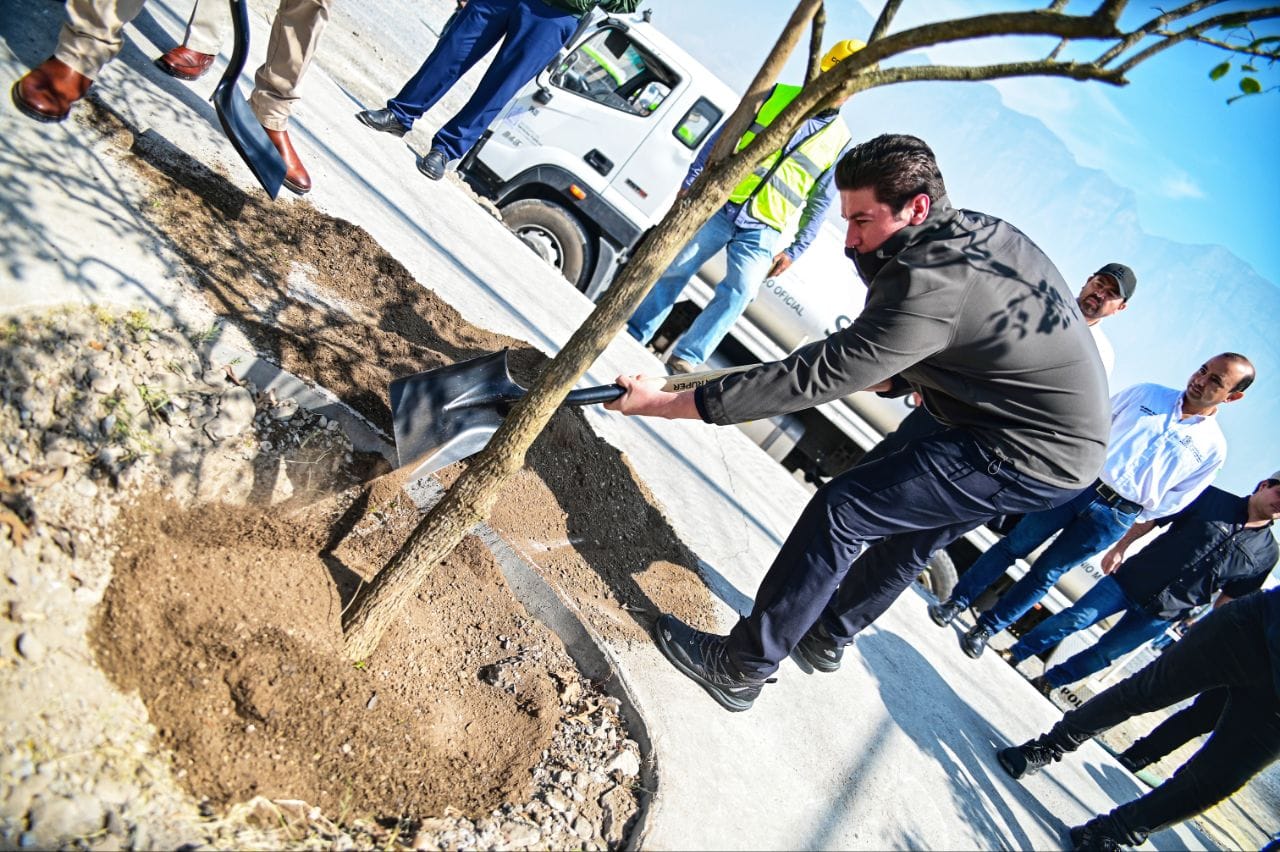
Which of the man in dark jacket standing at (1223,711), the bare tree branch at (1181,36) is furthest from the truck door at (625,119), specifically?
the bare tree branch at (1181,36)

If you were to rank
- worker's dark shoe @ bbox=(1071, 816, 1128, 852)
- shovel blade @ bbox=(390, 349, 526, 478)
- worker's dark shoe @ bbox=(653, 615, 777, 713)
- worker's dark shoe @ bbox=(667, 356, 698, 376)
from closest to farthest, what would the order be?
shovel blade @ bbox=(390, 349, 526, 478) < worker's dark shoe @ bbox=(653, 615, 777, 713) < worker's dark shoe @ bbox=(1071, 816, 1128, 852) < worker's dark shoe @ bbox=(667, 356, 698, 376)

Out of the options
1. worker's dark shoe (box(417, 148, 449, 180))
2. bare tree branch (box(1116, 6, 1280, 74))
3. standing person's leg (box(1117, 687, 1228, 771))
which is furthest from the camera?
worker's dark shoe (box(417, 148, 449, 180))

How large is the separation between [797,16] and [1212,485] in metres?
4.10

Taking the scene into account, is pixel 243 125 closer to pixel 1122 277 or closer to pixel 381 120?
pixel 381 120

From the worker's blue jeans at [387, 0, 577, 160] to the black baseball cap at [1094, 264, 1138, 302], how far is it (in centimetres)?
349

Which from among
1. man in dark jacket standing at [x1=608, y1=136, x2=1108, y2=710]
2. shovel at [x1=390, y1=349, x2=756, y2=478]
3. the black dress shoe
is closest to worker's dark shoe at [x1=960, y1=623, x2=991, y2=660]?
man in dark jacket standing at [x1=608, y1=136, x2=1108, y2=710]

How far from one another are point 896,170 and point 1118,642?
3685 millimetres

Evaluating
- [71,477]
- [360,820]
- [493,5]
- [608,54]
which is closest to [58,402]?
[71,477]

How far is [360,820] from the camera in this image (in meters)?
1.93

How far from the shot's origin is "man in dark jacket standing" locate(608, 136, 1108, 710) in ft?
7.84

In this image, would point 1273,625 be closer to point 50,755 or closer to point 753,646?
point 753,646

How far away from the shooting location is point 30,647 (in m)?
1.73

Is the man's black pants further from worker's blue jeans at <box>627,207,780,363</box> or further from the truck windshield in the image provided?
the truck windshield

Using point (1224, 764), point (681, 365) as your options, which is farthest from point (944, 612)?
point (681, 365)
